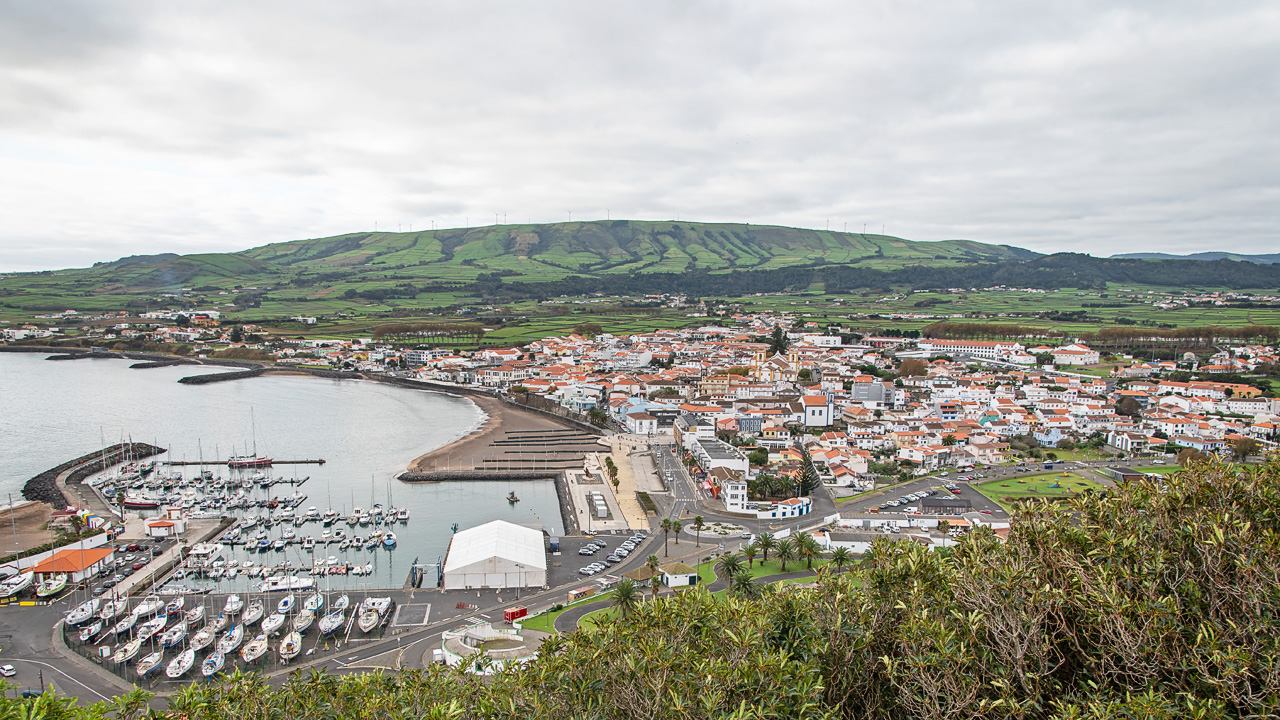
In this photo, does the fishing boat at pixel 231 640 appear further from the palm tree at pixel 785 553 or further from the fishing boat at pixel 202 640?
the palm tree at pixel 785 553

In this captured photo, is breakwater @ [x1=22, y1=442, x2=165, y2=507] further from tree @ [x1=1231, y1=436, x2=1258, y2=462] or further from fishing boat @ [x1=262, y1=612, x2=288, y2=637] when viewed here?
tree @ [x1=1231, y1=436, x2=1258, y2=462]

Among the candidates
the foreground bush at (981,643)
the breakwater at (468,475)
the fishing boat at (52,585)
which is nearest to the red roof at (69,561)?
the fishing boat at (52,585)

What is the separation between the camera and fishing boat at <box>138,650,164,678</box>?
42.1 feet

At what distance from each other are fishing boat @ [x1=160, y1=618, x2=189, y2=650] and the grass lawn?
2112cm

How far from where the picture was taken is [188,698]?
5.23m

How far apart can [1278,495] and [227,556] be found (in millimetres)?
21262

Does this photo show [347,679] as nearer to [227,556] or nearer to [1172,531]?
[1172,531]

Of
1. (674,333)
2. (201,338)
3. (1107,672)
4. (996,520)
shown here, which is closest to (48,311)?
(201,338)

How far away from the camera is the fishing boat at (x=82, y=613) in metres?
14.5

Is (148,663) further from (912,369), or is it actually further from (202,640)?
(912,369)

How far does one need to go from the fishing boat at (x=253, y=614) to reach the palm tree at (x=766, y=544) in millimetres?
10941

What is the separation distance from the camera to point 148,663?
1303cm

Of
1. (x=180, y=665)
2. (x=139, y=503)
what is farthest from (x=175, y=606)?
(x=139, y=503)

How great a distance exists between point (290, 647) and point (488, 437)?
19.7 m
